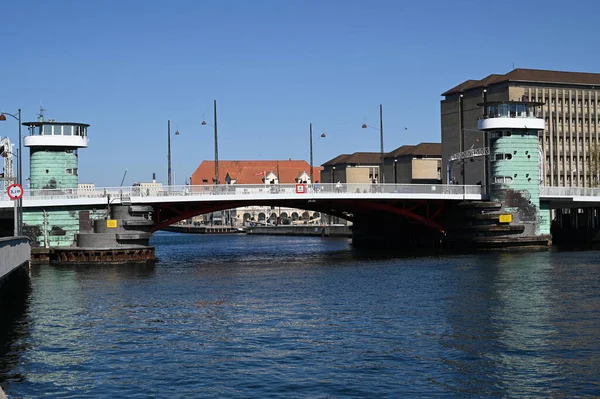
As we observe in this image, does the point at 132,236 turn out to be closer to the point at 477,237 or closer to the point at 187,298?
the point at 187,298

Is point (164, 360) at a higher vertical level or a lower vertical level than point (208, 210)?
lower

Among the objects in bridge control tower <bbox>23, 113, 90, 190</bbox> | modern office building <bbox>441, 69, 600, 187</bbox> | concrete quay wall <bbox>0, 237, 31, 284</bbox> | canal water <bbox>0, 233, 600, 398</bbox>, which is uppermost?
modern office building <bbox>441, 69, 600, 187</bbox>

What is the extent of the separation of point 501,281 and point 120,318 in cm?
2669

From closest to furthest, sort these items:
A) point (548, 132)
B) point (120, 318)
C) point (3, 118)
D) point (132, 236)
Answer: point (120, 318), point (3, 118), point (132, 236), point (548, 132)

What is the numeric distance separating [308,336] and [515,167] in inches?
2474

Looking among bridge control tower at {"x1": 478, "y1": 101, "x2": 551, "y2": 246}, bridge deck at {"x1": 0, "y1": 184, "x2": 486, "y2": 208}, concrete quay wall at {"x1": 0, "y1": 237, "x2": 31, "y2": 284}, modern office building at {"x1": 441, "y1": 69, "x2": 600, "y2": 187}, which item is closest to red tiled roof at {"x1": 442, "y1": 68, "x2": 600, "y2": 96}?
modern office building at {"x1": 441, "y1": 69, "x2": 600, "y2": 187}

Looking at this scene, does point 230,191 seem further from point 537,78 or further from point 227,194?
point 537,78

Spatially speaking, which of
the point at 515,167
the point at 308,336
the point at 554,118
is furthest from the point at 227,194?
the point at 554,118

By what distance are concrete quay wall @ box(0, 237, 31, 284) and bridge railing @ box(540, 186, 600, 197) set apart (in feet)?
200

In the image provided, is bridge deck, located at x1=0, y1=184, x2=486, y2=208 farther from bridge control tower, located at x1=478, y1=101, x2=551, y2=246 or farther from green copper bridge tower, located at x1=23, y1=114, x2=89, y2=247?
bridge control tower, located at x1=478, y1=101, x2=551, y2=246

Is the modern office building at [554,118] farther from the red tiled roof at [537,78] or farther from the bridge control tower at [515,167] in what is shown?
the bridge control tower at [515,167]

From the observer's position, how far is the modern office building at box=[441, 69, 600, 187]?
513 ft

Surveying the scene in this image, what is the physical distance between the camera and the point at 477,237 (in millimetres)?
95062

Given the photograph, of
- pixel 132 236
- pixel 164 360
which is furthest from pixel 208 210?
pixel 164 360
